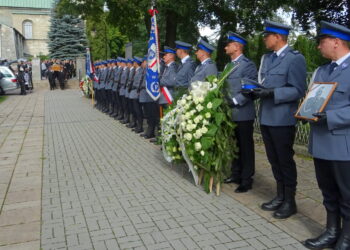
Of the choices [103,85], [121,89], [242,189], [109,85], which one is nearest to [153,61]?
[242,189]

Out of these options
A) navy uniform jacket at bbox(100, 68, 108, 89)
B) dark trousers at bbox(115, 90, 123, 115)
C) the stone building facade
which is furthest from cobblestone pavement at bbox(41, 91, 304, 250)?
the stone building facade

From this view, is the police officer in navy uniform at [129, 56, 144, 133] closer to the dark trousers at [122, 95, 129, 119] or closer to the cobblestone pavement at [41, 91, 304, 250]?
the dark trousers at [122, 95, 129, 119]

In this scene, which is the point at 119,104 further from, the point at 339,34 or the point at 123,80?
the point at 339,34

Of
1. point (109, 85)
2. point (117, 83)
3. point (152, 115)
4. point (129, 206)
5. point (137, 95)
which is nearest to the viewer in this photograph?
point (129, 206)

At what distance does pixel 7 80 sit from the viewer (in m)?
23.6

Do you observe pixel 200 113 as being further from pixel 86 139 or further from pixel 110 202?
pixel 86 139

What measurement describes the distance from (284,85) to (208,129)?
1.19 metres

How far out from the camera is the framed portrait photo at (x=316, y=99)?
10.4ft

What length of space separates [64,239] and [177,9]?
30.7 ft

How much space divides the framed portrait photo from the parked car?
2312 centimetres

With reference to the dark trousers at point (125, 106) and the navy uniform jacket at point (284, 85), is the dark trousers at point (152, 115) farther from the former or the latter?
the navy uniform jacket at point (284, 85)

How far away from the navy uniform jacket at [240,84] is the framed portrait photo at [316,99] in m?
1.54

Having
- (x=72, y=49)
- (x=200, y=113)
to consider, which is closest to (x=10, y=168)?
(x=200, y=113)

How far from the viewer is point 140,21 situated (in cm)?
1622
